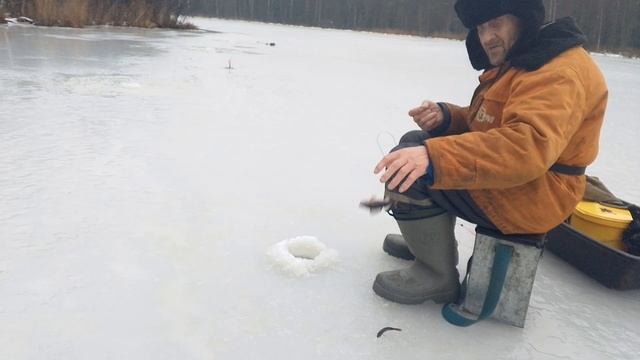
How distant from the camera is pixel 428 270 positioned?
1.68 m

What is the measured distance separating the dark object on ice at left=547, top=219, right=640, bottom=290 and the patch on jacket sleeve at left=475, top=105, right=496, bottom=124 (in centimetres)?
71

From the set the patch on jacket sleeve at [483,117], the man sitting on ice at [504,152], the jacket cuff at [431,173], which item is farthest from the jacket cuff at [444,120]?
the jacket cuff at [431,173]

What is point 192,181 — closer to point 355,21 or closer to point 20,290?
point 20,290

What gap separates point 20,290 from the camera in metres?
1.54

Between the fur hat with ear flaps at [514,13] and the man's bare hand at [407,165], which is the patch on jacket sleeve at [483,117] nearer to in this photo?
the fur hat with ear flaps at [514,13]

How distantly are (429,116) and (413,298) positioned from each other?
2.37 feet

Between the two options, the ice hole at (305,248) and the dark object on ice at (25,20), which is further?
the dark object on ice at (25,20)

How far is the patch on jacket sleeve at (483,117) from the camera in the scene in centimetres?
158

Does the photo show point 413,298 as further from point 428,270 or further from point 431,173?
point 431,173

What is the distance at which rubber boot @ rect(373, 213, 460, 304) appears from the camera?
5.33 feet

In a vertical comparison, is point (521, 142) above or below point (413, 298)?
above

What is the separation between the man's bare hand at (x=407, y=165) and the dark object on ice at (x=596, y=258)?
962 mm

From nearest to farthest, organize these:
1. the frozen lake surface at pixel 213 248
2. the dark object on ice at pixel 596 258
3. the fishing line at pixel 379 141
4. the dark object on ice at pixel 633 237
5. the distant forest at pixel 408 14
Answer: the frozen lake surface at pixel 213 248 < the dark object on ice at pixel 596 258 < the dark object on ice at pixel 633 237 < the fishing line at pixel 379 141 < the distant forest at pixel 408 14

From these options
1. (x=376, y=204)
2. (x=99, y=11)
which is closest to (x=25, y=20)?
(x=99, y=11)
